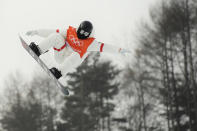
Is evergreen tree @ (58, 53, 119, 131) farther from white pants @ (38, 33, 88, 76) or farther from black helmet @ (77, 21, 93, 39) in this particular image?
black helmet @ (77, 21, 93, 39)

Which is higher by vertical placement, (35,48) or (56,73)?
(35,48)

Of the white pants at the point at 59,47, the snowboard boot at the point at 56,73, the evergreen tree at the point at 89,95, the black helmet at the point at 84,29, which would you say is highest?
the black helmet at the point at 84,29

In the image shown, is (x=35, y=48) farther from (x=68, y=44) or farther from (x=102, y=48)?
(x=102, y=48)

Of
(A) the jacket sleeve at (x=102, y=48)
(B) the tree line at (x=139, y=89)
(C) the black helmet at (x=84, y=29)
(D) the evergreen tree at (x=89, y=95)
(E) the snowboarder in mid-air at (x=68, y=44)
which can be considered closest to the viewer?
(C) the black helmet at (x=84, y=29)

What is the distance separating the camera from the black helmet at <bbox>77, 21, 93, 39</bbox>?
4768 millimetres

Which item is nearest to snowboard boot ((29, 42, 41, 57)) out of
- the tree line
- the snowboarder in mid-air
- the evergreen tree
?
the snowboarder in mid-air

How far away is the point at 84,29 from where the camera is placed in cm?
487

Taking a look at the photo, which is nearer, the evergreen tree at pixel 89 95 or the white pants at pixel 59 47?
the white pants at pixel 59 47

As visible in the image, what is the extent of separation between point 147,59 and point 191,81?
2843 mm

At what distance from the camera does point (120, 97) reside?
21984mm

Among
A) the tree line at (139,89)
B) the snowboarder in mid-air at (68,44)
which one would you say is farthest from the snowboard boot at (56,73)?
the tree line at (139,89)

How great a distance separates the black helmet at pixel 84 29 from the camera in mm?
4768

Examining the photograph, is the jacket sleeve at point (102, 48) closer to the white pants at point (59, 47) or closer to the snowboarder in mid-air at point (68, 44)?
the snowboarder in mid-air at point (68, 44)

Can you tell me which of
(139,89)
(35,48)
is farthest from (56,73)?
(139,89)
